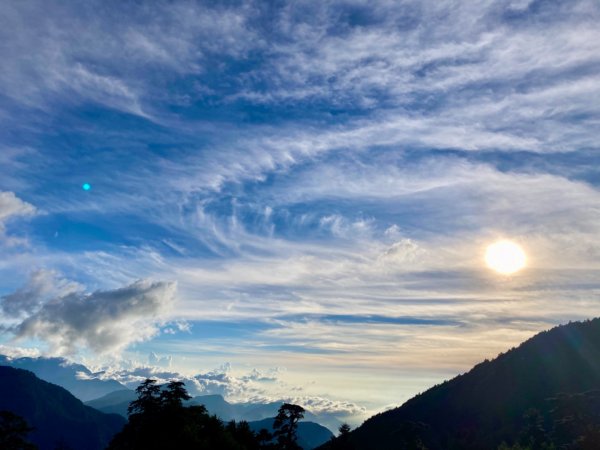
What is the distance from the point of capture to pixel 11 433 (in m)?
59.5

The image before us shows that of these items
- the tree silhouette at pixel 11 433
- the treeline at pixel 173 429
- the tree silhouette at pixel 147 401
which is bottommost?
the tree silhouette at pixel 11 433

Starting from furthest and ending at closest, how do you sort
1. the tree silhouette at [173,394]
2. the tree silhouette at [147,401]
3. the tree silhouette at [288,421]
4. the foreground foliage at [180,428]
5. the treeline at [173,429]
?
the tree silhouette at [288,421]
the tree silhouette at [147,401]
the tree silhouette at [173,394]
the foreground foliage at [180,428]
the treeline at [173,429]

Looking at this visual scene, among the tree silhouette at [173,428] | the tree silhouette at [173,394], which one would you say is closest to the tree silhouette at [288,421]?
the tree silhouette at [173,428]

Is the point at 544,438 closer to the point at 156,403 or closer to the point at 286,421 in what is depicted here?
the point at 286,421

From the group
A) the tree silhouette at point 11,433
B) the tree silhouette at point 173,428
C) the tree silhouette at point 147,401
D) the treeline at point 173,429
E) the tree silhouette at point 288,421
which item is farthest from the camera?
the tree silhouette at point 288,421

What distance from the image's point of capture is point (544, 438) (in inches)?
7096

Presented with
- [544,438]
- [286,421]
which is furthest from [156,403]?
[544,438]

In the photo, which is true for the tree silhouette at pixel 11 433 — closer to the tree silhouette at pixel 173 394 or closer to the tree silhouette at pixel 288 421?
the tree silhouette at pixel 173 394

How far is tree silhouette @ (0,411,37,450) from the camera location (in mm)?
58500

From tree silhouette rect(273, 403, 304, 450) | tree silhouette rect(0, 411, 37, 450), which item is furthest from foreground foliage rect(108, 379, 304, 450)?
tree silhouette rect(0, 411, 37, 450)

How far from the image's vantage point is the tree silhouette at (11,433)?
58500 millimetres

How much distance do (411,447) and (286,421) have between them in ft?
286

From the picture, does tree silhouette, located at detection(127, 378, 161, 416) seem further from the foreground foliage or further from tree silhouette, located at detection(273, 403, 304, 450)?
tree silhouette, located at detection(273, 403, 304, 450)

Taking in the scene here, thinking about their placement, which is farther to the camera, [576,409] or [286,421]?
[576,409]
